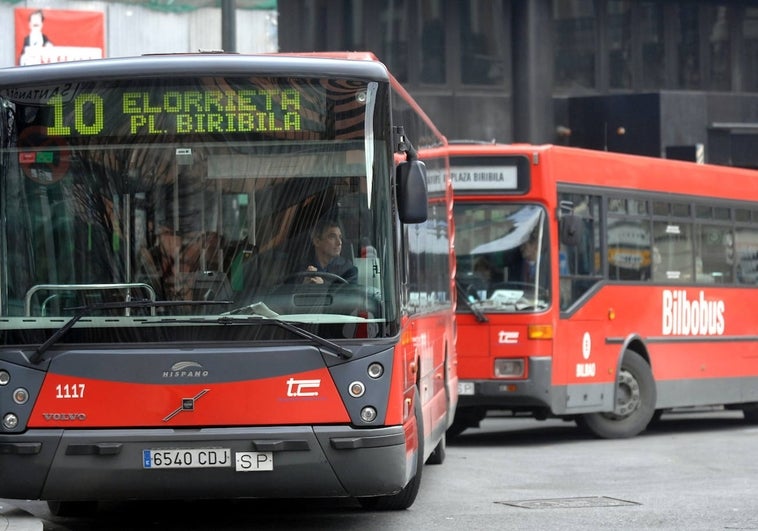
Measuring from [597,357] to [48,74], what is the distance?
851 centimetres

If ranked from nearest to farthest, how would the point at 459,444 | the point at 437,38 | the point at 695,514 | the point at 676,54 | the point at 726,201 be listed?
the point at 695,514, the point at 459,444, the point at 726,201, the point at 437,38, the point at 676,54

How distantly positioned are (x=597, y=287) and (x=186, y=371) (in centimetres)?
822

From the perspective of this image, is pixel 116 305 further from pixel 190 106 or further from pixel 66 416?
pixel 190 106

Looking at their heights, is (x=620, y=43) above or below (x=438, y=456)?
above

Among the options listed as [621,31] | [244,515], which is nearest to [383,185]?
[244,515]

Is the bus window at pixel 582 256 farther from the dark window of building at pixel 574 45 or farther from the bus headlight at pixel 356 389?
the dark window of building at pixel 574 45

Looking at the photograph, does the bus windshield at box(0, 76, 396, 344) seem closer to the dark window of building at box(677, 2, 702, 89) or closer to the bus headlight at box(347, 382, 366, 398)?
the bus headlight at box(347, 382, 366, 398)

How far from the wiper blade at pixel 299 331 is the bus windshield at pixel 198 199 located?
2.5 inches

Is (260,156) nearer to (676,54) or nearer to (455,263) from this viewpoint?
(455,263)

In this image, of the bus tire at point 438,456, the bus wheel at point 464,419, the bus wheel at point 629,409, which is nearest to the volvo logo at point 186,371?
the bus tire at point 438,456

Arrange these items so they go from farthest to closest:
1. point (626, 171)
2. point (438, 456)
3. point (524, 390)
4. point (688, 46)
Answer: point (688, 46)
point (626, 171)
point (524, 390)
point (438, 456)

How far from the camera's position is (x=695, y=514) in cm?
967

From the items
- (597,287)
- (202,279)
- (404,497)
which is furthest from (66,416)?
(597,287)

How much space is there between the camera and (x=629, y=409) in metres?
16.2
